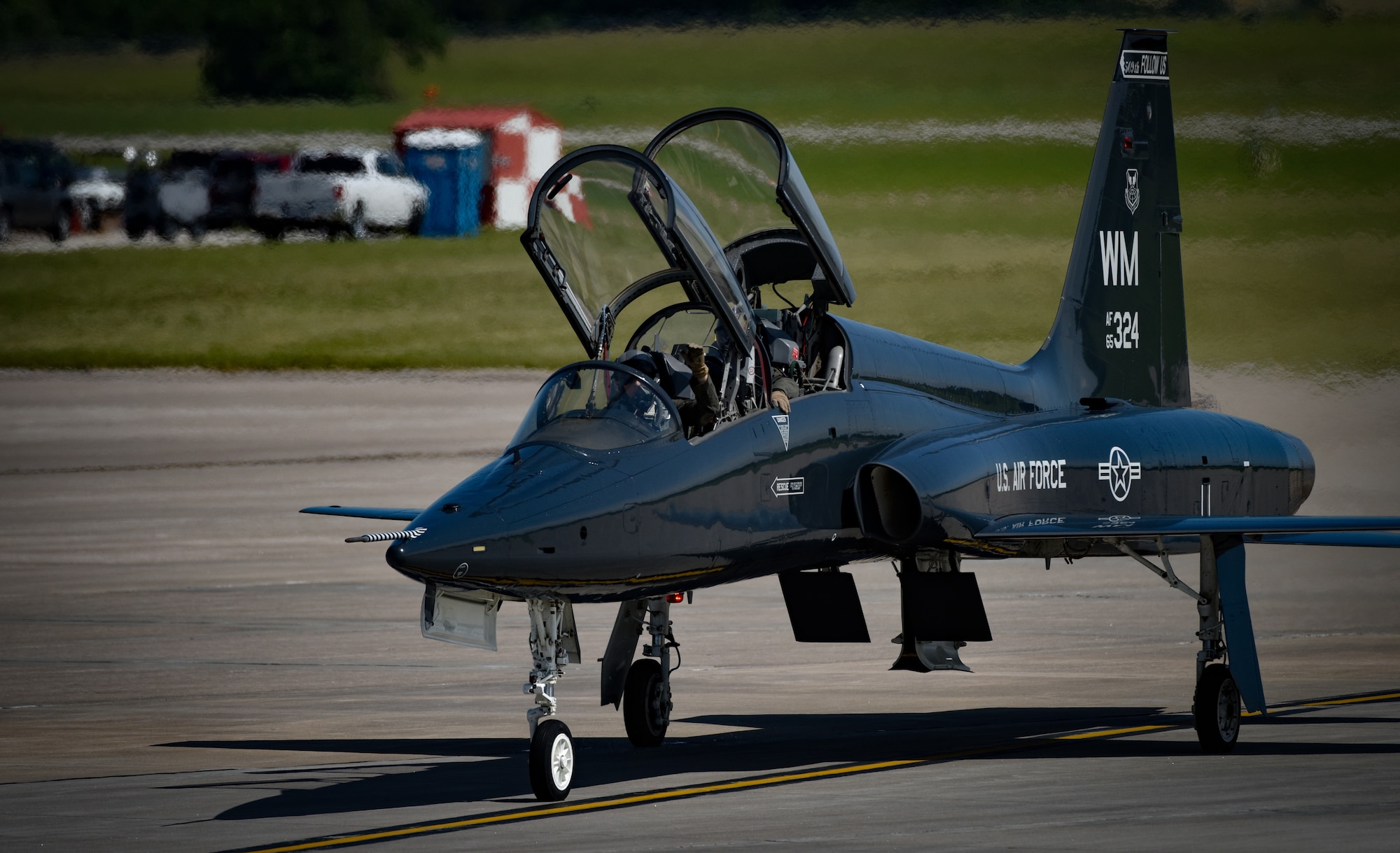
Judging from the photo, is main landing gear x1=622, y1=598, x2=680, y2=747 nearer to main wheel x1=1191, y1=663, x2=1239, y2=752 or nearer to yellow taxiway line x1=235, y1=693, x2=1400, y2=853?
yellow taxiway line x1=235, y1=693, x2=1400, y2=853

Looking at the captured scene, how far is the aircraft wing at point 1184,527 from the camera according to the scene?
45.8ft

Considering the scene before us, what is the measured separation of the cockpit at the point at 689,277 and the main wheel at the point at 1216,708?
3.21m

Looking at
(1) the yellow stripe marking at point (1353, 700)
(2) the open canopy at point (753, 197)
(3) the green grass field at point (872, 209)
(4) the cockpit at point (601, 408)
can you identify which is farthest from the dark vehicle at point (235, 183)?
(4) the cockpit at point (601, 408)

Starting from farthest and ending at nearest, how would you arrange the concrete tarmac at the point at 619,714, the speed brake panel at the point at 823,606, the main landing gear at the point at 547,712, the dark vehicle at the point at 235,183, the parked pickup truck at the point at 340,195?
the parked pickup truck at the point at 340,195 < the dark vehicle at the point at 235,183 < the speed brake panel at the point at 823,606 < the main landing gear at the point at 547,712 < the concrete tarmac at the point at 619,714

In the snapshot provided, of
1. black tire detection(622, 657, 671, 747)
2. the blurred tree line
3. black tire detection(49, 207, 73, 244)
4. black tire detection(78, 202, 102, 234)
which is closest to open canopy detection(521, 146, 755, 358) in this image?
black tire detection(622, 657, 671, 747)

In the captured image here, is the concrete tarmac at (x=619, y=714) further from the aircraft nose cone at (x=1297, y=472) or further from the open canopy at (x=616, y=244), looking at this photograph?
the open canopy at (x=616, y=244)

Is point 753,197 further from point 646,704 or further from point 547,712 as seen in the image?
point 547,712

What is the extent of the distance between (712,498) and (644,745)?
109 inches

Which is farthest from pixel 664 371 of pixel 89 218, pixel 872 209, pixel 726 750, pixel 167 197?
pixel 89 218

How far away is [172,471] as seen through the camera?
3453cm

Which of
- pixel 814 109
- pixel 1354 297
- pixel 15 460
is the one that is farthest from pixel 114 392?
pixel 1354 297

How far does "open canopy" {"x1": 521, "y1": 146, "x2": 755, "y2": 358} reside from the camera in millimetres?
13453

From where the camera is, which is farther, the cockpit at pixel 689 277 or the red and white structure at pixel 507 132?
the red and white structure at pixel 507 132

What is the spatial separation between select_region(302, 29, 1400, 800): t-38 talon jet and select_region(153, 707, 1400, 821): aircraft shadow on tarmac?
0.56 meters
